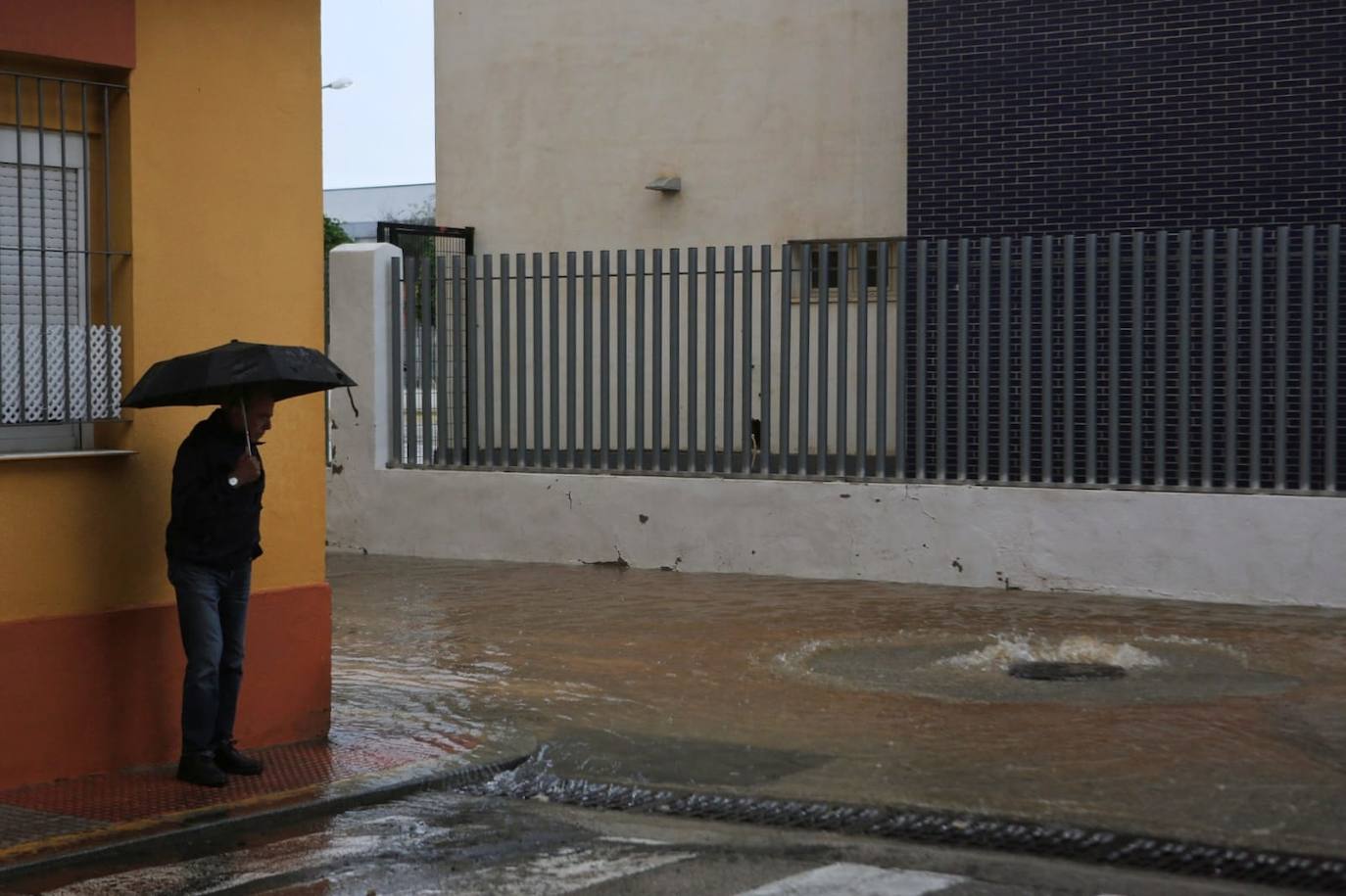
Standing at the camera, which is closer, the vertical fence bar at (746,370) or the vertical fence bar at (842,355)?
the vertical fence bar at (842,355)

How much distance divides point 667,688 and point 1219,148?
8.43 m

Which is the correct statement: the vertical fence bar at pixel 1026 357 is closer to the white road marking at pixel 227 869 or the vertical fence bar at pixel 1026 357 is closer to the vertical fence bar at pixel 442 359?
the vertical fence bar at pixel 442 359

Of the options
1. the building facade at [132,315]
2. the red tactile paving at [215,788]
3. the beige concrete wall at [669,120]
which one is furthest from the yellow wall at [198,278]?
the beige concrete wall at [669,120]

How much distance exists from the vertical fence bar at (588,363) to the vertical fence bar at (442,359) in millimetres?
1391

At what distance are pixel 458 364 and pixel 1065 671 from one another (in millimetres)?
7276

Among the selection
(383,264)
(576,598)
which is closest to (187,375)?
(576,598)

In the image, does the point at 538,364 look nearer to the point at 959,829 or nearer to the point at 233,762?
the point at 233,762

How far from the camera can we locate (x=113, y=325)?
7676 millimetres

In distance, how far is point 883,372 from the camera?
13.8 m

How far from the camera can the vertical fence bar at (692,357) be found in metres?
14.5

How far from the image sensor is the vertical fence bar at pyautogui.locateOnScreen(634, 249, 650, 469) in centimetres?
1455

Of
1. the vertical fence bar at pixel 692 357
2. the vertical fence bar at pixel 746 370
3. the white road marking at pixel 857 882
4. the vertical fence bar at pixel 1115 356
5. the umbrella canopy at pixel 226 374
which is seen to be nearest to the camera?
the white road marking at pixel 857 882

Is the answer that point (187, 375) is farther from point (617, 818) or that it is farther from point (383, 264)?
point (383, 264)

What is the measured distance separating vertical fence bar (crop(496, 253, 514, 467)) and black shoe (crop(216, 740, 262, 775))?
7812 millimetres
